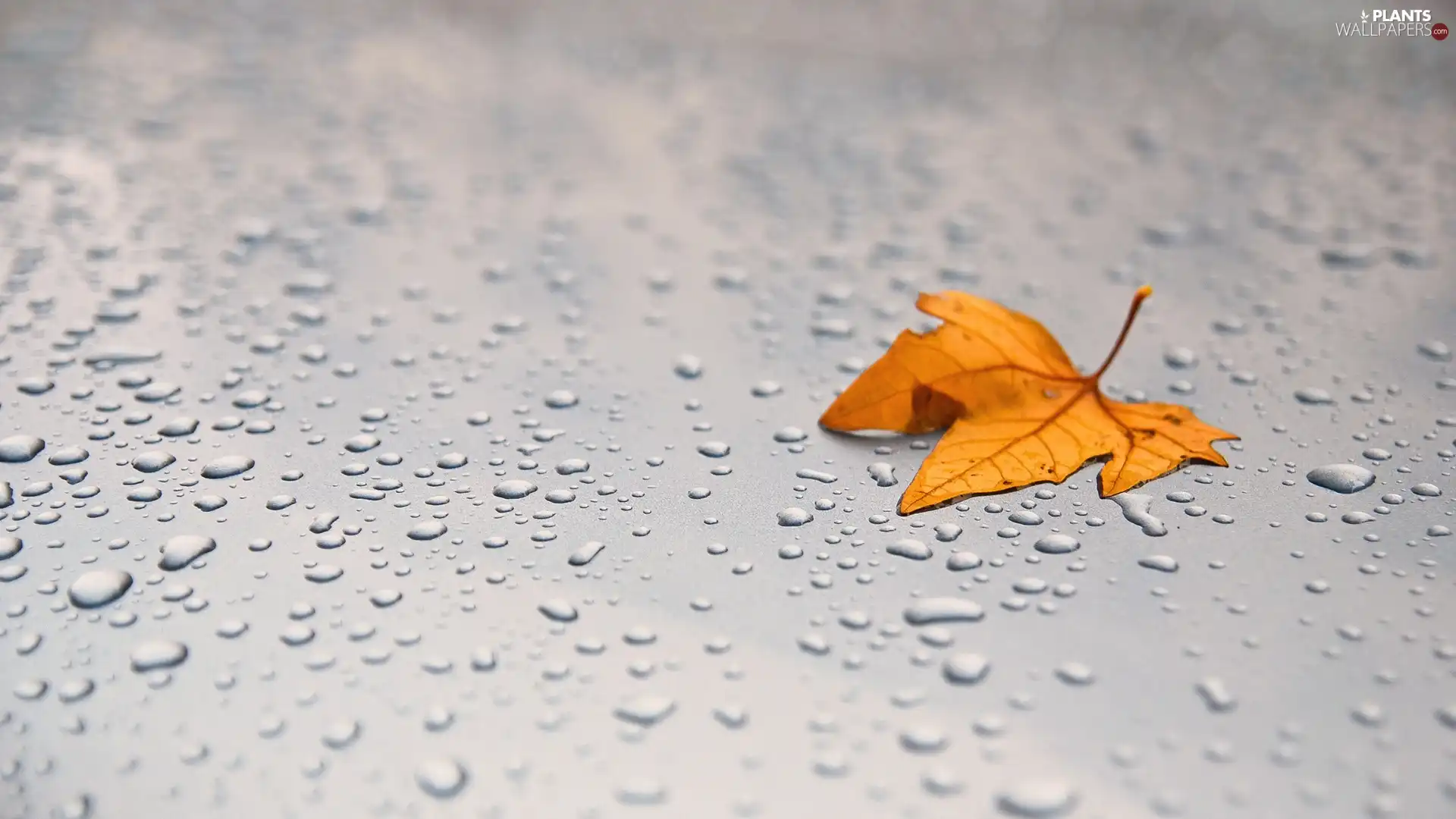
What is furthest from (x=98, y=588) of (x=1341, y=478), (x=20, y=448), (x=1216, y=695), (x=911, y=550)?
(x=1341, y=478)

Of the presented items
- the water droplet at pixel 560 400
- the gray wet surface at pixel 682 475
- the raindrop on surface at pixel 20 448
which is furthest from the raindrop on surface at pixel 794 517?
the raindrop on surface at pixel 20 448

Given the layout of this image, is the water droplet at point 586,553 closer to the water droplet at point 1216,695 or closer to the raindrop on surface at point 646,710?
the raindrop on surface at point 646,710

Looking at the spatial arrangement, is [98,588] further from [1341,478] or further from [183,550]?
[1341,478]

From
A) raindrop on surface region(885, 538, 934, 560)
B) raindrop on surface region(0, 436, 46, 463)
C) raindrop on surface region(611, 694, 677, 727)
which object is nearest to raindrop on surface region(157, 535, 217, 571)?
raindrop on surface region(0, 436, 46, 463)

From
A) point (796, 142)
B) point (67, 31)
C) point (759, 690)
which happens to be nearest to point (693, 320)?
point (759, 690)

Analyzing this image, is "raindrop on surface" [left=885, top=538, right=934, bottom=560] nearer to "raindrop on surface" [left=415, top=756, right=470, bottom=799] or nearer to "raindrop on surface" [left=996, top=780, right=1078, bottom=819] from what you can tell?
"raindrop on surface" [left=996, top=780, right=1078, bottom=819]
